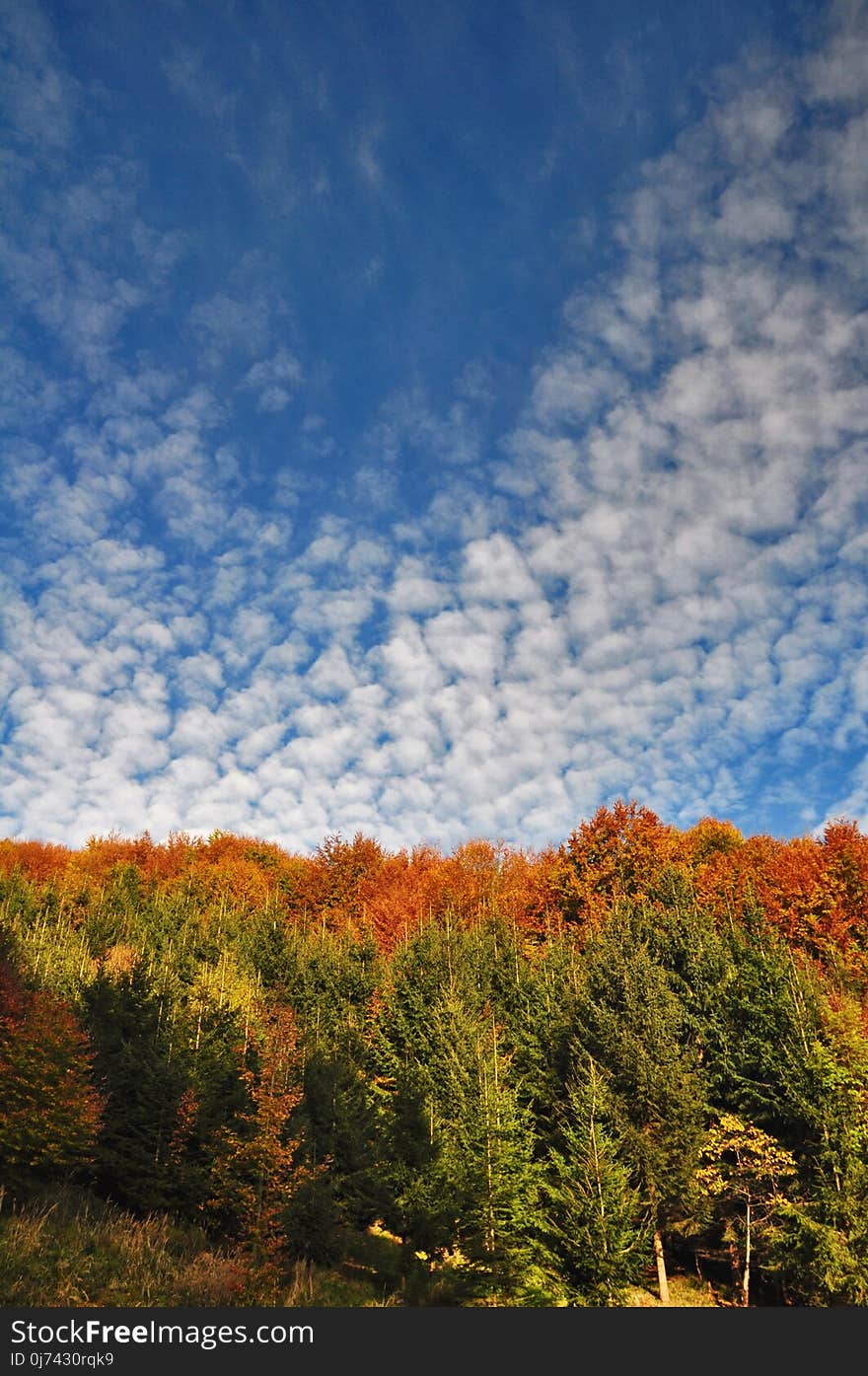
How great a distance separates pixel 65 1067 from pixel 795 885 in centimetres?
4992

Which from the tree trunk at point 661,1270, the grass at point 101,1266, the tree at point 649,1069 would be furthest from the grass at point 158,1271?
the tree at point 649,1069

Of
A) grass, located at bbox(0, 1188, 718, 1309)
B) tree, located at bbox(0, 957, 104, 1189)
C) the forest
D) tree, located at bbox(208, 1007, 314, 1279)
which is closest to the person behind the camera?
grass, located at bbox(0, 1188, 718, 1309)

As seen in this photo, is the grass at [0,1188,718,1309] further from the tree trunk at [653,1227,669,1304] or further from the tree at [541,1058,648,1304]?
the tree at [541,1058,648,1304]

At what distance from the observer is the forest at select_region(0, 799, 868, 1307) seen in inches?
1015

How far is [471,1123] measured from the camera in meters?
30.0

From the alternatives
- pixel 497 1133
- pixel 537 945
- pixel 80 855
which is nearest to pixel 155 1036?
pixel 497 1133

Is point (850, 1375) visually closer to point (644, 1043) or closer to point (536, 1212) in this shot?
point (536, 1212)

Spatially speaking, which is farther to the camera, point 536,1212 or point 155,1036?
point 155,1036

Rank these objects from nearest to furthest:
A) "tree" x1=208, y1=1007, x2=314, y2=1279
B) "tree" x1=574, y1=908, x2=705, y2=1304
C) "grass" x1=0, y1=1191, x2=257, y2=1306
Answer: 1. "grass" x1=0, y1=1191, x2=257, y2=1306
2. "tree" x1=208, y1=1007, x2=314, y2=1279
3. "tree" x1=574, y1=908, x2=705, y2=1304

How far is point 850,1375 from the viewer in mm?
17188

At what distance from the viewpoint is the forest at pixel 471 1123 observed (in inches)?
1015

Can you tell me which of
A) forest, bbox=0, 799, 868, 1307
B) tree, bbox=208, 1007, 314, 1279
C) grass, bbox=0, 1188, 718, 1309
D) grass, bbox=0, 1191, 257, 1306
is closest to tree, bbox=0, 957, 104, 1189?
forest, bbox=0, 799, 868, 1307

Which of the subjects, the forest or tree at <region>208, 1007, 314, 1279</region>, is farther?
the forest

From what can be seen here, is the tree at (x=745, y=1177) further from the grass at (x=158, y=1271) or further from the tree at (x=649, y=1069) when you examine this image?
the grass at (x=158, y=1271)
